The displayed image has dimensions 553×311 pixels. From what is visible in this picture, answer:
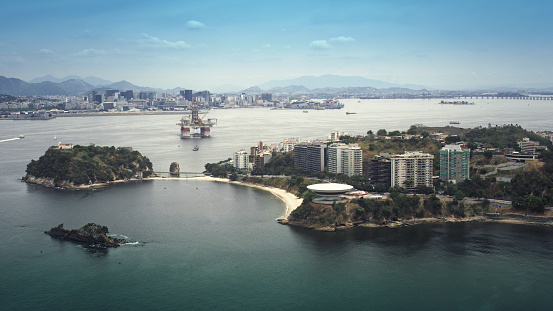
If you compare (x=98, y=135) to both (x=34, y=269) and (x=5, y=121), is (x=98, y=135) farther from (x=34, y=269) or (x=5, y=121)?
(x=34, y=269)

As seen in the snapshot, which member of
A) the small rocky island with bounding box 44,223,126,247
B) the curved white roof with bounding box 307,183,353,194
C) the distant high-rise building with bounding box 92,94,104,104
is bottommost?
the small rocky island with bounding box 44,223,126,247

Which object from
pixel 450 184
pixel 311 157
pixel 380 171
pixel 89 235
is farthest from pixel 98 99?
pixel 450 184

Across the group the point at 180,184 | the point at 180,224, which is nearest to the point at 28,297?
the point at 180,224

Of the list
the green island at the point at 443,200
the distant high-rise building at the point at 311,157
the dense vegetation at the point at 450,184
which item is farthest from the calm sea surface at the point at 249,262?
the distant high-rise building at the point at 311,157

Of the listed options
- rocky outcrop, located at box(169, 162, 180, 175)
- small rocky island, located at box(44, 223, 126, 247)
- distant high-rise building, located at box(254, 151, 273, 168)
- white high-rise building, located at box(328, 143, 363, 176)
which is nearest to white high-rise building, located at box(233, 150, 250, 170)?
distant high-rise building, located at box(254, 151, 273, 168)

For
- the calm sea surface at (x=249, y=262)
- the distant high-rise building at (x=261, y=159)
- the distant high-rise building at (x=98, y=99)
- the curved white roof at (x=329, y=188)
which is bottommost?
the calm sea surface at (x=249, y=262)

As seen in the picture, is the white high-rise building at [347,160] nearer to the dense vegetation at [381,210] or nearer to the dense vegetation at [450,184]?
the dense vegetation at [450,184]

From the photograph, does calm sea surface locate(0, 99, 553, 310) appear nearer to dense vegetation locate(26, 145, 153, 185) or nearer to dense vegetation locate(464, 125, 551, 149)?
dense vegetation locate(26, 145, 153, 185)
